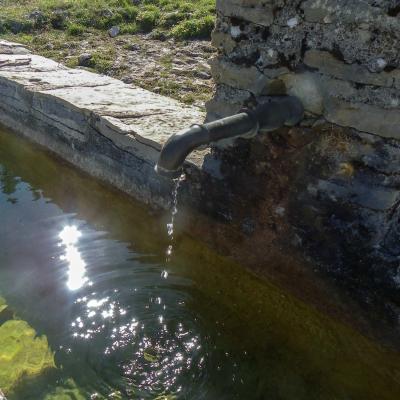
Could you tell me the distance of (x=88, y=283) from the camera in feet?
9.13

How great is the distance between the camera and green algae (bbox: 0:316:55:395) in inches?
86.4

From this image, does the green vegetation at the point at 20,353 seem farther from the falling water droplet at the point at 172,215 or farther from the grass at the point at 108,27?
the grass at the point at 108,27

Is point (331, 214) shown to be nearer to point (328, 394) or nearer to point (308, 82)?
point (308, 82)

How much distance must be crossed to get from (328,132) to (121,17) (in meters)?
5.64

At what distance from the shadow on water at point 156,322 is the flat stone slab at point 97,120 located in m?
0.33

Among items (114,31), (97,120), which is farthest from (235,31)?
(114,31)

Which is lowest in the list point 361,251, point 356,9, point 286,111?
point 361,251

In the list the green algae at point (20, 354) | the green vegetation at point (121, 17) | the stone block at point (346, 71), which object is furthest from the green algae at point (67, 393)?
the green vegetation at point (121, 17)

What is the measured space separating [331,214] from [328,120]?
0.48 meters

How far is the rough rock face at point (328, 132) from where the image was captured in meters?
2.13

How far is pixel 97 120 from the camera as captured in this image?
11.5 ft

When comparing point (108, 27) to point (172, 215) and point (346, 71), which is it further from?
point (346, 71)

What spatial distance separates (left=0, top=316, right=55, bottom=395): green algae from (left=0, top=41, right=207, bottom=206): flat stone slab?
4.06 ft

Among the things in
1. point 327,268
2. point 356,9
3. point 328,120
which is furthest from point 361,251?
point 356,9
